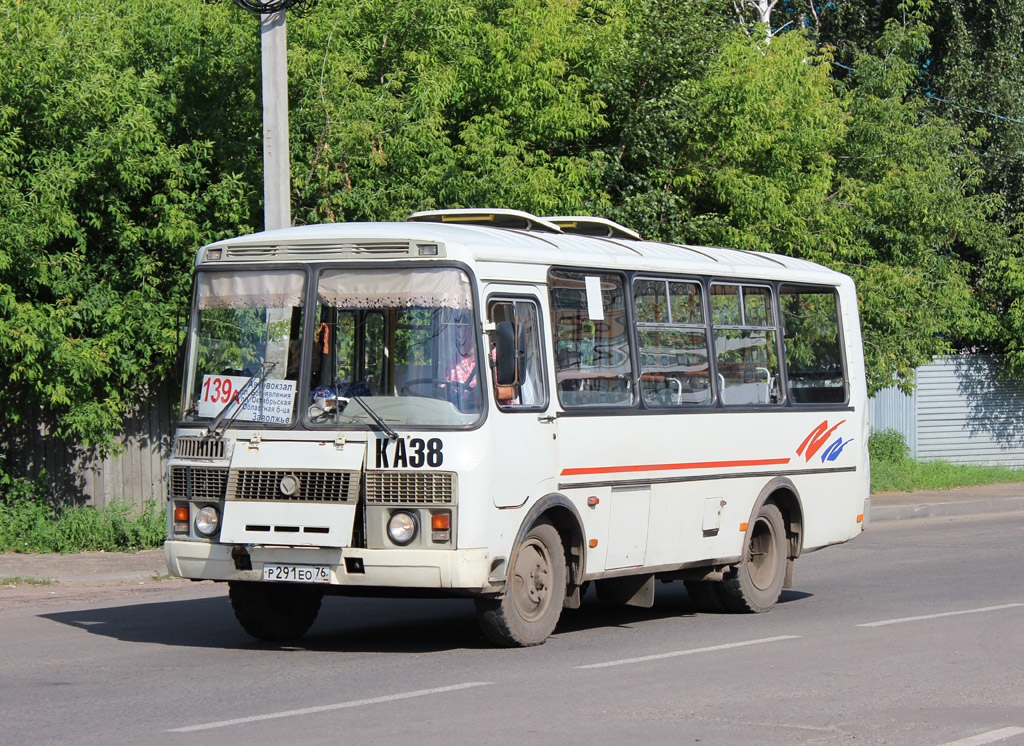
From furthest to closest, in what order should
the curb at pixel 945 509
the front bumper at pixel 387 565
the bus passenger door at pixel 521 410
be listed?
the curb at pixel 945 509 → the bus passenger door at pixel 521 410 → the front bumper at pixel 387 565

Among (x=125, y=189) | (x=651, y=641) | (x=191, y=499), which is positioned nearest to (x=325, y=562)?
(x=191, y=499)

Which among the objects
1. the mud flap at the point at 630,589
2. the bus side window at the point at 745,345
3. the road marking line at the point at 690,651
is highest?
the bus side window at the point at 745,345

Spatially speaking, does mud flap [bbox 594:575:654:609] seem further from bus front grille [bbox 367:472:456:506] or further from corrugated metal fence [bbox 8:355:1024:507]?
corrugated metal fence [bbox 8:355:1024:507]

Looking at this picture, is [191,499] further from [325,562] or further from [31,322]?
[31,322]

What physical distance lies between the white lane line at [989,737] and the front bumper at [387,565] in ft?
10.6

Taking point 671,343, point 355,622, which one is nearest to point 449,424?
point 671,343

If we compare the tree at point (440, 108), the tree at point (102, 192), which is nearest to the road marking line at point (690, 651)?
the tree at point (102, 192)

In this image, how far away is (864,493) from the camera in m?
13.8

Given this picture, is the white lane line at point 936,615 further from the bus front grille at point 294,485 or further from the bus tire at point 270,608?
the bus front grille at point 294,485

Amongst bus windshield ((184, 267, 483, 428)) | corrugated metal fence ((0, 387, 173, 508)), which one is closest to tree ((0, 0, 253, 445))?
corrugated metal fence ((0, 387, 173, 508))

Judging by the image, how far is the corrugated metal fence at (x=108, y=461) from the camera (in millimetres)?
16828

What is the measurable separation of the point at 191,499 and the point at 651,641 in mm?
3429

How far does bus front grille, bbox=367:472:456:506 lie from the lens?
9.14m

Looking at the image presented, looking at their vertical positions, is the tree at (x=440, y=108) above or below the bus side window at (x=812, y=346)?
above
